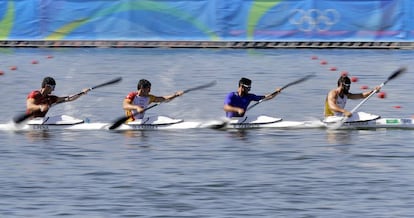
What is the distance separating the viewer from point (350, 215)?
24.8m

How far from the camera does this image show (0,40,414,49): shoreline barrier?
5447cm

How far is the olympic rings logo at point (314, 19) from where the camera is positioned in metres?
52.8

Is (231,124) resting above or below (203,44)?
below

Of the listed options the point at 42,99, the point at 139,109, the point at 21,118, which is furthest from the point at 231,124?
the point at 21,118

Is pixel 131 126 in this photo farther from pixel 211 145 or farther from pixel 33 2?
pixel 33 2

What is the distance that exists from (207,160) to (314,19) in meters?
23.2

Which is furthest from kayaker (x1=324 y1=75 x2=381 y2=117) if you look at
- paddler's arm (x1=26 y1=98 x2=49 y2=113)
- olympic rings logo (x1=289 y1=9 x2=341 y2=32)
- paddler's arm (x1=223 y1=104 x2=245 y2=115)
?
olympic rings logo (x1=289 y1=9 x2=341 y2=32)

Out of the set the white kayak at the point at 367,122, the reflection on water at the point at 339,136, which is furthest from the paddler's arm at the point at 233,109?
the reflection on water at the point at 339,136

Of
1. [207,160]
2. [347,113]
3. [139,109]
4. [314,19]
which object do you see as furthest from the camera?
[314,19]

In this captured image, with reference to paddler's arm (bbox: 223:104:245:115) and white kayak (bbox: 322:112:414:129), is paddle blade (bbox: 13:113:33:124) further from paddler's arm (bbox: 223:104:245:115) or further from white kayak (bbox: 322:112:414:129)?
white kayak (bbox: 322:112:414:129)

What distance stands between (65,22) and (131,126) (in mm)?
20824

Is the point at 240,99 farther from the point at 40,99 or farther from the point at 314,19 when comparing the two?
the point at 314,19

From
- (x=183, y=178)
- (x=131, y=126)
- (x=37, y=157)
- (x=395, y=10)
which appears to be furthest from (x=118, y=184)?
(x=395, y=10)

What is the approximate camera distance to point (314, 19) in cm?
5316
